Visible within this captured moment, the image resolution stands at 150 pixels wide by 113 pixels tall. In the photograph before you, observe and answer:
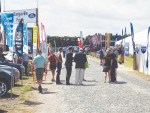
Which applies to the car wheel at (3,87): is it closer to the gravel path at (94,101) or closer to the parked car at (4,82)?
the parked car at (4,82)

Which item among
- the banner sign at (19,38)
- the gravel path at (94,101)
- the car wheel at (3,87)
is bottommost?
the gravel path at (94,101)

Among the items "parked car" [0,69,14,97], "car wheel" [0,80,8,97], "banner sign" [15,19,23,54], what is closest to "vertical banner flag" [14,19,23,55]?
"banner sign" [15,19,23,54]

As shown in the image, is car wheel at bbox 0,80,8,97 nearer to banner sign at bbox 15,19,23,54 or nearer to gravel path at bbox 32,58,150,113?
gravel path at bbox 32,58,150,113

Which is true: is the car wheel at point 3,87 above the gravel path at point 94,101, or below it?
above

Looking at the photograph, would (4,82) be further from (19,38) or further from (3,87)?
(19,38)

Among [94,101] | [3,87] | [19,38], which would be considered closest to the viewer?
[94,101]

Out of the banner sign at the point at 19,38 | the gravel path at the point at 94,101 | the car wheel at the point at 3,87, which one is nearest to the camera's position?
the gravel path at the point at 94,101

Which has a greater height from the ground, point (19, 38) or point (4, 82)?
point (19, 38)

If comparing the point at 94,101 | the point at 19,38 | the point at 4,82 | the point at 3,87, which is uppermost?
the point at 19,38

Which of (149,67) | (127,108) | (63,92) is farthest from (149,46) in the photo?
(127,108)

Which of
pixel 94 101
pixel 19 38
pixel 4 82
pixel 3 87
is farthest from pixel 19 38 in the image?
pixel 94 101

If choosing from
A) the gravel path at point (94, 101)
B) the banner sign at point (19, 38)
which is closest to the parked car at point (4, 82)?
the gravel path at point (94, 101)

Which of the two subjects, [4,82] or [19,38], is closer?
[4,82]

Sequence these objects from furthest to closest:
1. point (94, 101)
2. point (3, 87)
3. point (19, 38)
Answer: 1. point (19, 38)
2. point (3, 87)
3. point (94, 101)
